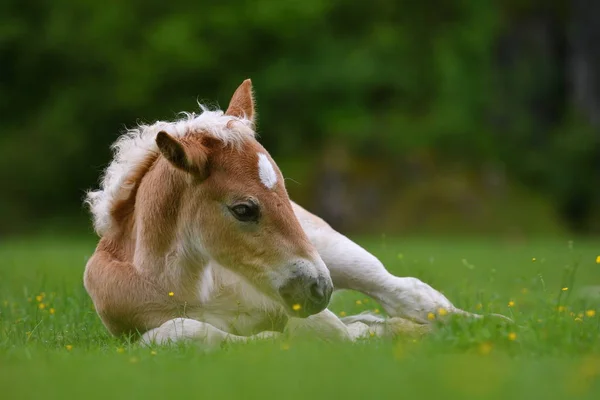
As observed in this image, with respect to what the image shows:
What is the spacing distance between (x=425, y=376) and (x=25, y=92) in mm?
26545

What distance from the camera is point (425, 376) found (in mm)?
4172

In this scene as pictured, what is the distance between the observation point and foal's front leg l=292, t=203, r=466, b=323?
21.0 feet

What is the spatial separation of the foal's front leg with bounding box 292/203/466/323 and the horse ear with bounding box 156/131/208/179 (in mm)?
1219

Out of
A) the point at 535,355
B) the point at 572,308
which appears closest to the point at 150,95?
the point at 572,308

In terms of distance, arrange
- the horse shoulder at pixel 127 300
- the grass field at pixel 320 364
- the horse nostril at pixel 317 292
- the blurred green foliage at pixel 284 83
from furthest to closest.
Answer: the blurred green foliage at pixel 284 83, the horse shoulder at pixel 127 300, the horse nostril at pixel 317 292, the grass field at pixel 320 364

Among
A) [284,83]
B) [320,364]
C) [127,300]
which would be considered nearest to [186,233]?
[127,300]

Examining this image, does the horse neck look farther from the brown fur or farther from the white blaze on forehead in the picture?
the white blaze on forehead

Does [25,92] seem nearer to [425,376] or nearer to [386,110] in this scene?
[386,110]

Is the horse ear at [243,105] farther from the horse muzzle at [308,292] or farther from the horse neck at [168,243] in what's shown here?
the horse muzzle at [308,292]

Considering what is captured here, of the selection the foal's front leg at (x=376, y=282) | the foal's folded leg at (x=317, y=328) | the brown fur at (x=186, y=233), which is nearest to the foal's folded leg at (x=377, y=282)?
the foal's front leg at (x=376, y=282)

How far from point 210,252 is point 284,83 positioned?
21.4m

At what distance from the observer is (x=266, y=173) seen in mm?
5805

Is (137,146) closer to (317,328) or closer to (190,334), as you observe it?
(190,334)

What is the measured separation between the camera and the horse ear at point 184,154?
18.6ft
